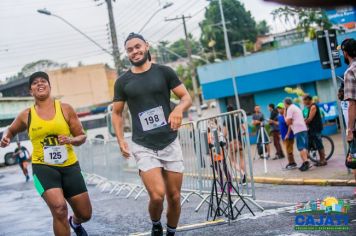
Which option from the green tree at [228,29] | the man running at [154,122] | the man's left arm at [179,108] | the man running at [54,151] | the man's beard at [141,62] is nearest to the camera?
the man's left arm at [179,108]

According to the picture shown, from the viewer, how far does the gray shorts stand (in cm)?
488

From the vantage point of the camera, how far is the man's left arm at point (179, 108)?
4699 millimetres

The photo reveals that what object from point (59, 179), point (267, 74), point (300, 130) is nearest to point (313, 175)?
point (300, 130)

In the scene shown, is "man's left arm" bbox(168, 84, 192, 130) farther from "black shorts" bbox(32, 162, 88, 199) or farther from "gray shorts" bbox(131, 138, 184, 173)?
"black shorts" bbox(32, 162, 88, 199)

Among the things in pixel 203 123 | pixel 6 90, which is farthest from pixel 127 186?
pixel 6 90

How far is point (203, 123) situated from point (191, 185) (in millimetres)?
1461

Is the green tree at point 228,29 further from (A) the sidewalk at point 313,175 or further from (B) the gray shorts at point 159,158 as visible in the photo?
(B) the gray shorts at point 159,158

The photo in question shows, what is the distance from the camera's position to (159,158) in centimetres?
493

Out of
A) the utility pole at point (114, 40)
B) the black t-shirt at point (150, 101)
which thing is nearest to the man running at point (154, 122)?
the black t-shirt at point (150, 101)

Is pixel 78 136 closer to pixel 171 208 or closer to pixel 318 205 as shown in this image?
pixel 171 208

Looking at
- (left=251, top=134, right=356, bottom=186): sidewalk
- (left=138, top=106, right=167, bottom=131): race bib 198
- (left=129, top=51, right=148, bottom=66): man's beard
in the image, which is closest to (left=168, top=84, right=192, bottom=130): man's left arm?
(left=138, top=106, right=167, bottom=131): race bib 198

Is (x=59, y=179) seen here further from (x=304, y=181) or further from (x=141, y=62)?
(x=304, y=181)

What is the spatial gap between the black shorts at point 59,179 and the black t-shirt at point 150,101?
71 cm

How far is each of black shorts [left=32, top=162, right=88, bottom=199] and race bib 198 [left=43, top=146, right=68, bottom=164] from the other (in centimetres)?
6
